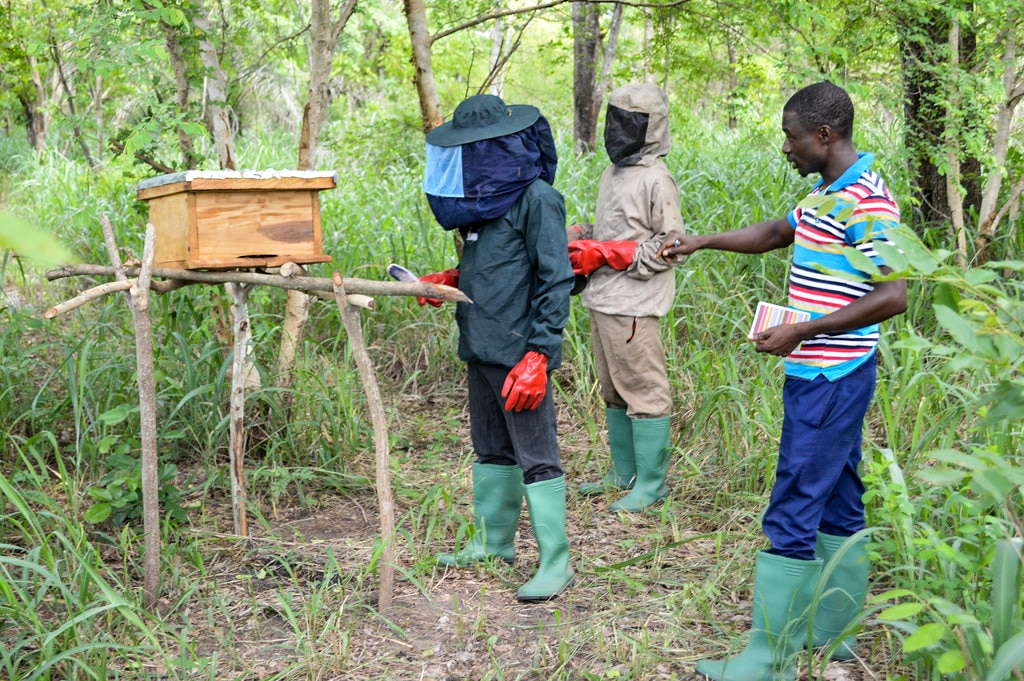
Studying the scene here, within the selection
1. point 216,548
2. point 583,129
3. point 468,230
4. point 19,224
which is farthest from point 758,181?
point 19,224

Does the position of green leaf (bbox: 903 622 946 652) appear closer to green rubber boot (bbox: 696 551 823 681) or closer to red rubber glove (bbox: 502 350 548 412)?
green rubber boot (bbox: 696 551 823 681)

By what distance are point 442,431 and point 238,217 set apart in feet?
7.10

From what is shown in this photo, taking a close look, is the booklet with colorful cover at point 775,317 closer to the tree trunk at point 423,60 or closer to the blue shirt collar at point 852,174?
the blue shirt collar at point 852,174

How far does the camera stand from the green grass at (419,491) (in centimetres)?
254

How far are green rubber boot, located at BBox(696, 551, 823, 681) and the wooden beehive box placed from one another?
170 centimetres

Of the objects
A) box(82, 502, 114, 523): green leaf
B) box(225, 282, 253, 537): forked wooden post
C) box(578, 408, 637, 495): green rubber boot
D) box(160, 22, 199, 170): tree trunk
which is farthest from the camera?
box(160, 22, 199, 170): tree trunk

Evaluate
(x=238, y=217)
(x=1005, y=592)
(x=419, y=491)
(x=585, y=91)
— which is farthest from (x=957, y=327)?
(x=585, y=91)

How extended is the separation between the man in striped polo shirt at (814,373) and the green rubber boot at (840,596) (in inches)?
2.4

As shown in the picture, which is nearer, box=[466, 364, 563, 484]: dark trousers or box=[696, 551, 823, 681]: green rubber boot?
box=[696, 551, 823, 681]: green rubber boot

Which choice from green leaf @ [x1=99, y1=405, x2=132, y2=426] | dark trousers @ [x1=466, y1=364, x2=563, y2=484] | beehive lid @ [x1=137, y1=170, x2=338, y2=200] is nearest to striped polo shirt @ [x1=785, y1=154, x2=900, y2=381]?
dark trousers @ [x1=466, y1=364, x2=563, y2=484]

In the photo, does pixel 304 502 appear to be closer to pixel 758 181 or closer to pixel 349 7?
pixel 349 7

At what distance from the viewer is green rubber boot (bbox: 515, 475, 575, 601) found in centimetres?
297

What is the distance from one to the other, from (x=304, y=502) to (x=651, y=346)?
5.33ft

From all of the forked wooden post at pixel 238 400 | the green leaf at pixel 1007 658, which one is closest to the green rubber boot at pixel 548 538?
the forked wooden post at pixel 238 400
